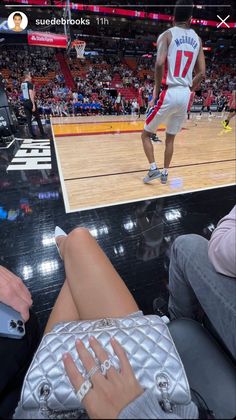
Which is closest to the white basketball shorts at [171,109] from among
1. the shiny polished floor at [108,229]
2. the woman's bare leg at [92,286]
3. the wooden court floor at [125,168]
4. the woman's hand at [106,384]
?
the wooden court floor at [125,168]

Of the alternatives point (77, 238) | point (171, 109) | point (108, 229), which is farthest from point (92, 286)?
point (171, 109)

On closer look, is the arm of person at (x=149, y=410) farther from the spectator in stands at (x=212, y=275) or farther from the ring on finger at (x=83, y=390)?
the spectator in stands at (x=212, y=275)

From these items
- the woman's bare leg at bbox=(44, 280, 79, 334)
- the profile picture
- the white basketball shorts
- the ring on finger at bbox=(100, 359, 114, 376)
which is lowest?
the woman's bare leg at bbox=(44, 280, 79, 334)

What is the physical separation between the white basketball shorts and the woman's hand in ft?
8.42

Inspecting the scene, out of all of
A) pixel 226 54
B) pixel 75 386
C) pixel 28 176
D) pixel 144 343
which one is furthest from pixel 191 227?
pixel 226 54

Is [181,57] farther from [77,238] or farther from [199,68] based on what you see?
[77,238]

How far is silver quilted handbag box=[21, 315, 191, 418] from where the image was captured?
1.70ft

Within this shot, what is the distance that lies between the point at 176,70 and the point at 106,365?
107 inches

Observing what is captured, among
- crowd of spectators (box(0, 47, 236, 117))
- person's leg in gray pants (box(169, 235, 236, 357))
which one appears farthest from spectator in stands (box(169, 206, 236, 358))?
crowd of spectators (box(0, 47, 236, 117))

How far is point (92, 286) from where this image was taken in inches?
32.1

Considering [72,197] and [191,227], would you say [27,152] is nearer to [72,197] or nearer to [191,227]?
[72,197]

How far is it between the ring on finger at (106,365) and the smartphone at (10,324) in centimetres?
34

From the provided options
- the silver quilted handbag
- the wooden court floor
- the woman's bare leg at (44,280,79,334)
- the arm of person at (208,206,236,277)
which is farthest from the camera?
the wooden court floor

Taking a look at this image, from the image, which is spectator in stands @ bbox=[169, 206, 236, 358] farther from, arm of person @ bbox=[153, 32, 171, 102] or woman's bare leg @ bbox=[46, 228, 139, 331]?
arm of person @ bbox=[153, 32, 171, 102]
